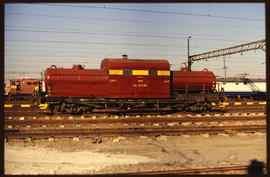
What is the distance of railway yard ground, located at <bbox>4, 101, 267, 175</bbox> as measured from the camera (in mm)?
6332

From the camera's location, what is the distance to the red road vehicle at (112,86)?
1434cm

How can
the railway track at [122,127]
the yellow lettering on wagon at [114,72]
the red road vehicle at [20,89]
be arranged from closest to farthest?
the railway track at [122,127] → the yellow lettering on wagon at [114,72] → the red road vehicle at [20,89]

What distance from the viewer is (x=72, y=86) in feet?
47.5

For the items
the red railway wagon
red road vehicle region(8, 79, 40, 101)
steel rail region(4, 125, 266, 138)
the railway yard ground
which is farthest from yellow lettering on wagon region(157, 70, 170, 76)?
red road vehicle region(8, 79, 40, 101)

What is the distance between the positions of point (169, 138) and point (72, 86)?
7.89 metres

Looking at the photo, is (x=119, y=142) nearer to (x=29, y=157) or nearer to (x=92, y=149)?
(x=92, y=149)

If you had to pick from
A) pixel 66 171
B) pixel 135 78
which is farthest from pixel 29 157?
pixel 135 78

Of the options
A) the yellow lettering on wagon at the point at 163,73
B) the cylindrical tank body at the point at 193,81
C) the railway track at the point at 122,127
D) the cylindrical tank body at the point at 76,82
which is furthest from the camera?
the cylindrical tank body at the point at 193,81

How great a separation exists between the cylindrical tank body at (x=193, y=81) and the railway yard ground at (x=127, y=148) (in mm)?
4356

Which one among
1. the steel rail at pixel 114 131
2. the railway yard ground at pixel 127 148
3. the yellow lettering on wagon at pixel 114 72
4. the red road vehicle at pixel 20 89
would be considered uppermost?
the yellow lettering on wagon at pixel 114 72

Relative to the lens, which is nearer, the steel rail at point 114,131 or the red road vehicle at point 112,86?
the steel rail at point 114,131

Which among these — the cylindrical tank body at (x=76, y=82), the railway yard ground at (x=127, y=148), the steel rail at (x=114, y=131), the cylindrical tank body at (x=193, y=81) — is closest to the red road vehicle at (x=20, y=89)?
the cylindrical tank body at (x=76, y=82)

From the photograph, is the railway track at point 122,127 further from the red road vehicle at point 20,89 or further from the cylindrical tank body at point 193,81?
the red road vehicle at point 20,89

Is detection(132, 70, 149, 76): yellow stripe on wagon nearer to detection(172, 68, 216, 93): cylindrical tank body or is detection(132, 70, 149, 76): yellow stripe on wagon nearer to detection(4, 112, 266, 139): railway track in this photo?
detection(172, 68, 216, 93): cylindrical tank body
